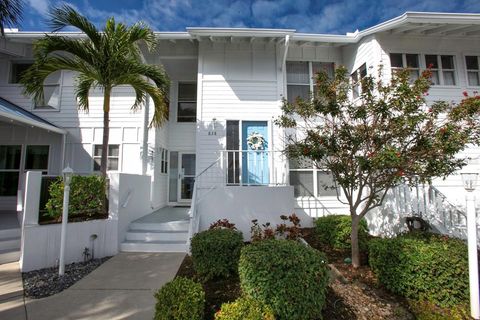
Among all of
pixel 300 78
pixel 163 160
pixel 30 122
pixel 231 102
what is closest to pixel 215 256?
pixel 231 102

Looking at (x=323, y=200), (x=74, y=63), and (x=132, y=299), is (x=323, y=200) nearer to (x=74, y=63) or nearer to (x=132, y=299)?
(x=132, y=299)

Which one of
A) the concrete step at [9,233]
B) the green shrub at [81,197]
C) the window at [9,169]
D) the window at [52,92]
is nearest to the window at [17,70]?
the window at [52,92]

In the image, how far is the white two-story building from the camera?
8242 millimetres

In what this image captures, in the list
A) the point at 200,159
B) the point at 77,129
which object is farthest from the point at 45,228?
the point at 77,129

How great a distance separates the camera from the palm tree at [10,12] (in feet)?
17.6

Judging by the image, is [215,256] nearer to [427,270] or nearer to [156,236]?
[156,236]

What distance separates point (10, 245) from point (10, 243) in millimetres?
46

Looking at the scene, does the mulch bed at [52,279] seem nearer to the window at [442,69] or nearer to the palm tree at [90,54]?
the palm tree at [90,54]

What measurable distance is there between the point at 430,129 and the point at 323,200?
4.69 meters

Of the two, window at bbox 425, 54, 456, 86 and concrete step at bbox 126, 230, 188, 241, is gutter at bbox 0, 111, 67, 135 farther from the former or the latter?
window at bbox 425, 54, 456, 86

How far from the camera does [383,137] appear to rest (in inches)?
177

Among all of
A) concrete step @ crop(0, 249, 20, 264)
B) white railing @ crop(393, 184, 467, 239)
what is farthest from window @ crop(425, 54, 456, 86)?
concrete step @ crop(0, 249, 20, 264)

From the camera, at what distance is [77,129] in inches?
370

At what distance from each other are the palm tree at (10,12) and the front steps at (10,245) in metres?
4.37
